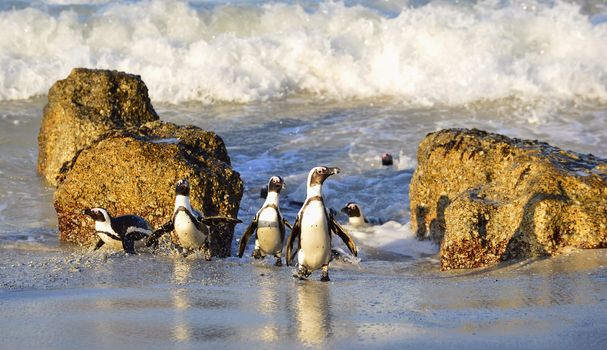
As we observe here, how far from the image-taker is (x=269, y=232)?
805 centimetres

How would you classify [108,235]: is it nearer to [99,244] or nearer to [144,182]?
[99,244]

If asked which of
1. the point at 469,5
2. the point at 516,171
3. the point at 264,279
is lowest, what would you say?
the point at 264,279

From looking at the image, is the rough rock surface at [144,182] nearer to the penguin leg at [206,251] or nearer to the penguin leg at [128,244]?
the penguin leg at [206,251]

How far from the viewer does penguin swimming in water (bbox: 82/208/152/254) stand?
310 inches

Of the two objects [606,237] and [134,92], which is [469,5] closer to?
[134,92]

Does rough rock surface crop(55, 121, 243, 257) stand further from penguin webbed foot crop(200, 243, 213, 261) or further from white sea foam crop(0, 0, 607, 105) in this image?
white sea foam crop(0, 0, 607, 105)

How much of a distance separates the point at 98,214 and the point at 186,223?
79 cm

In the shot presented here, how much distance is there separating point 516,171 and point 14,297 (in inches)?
157

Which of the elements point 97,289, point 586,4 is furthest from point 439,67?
point 97,289

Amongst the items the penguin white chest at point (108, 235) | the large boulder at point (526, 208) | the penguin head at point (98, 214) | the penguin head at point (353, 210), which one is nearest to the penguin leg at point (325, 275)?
the large boulder at point (526, 208)

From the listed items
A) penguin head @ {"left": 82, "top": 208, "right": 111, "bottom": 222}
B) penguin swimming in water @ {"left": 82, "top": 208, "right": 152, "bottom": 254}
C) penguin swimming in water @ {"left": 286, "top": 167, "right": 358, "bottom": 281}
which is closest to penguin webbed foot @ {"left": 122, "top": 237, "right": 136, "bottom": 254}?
penguin swimming in water @ {"left": 82, "top": 208, "right": 152, "bottom": 254}

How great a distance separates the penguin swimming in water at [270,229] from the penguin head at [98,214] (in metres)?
1.09

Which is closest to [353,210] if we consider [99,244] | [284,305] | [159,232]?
[159,232]

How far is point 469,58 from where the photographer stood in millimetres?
18828
